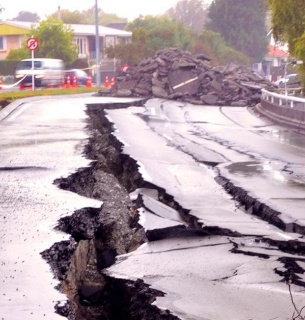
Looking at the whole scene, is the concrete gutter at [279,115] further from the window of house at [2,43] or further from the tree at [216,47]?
the window of house at [2,43]

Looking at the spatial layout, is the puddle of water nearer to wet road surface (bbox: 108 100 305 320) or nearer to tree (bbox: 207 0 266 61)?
wet road surface (bbox: 108 100 305 320)

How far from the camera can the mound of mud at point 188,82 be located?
3720cm

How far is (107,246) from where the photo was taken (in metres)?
8.55

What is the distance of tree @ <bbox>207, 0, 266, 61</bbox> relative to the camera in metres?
81.2

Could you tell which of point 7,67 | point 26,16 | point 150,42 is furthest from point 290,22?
point 26,16

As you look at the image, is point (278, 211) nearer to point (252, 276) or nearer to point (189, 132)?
point (252, 276)

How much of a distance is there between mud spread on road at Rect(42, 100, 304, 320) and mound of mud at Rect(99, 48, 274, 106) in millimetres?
24388

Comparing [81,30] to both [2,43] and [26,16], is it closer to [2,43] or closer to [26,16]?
[2,43]

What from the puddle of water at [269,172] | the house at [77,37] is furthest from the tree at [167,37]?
the puddle of water at [269,172]

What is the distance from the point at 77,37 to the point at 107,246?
74.0 meters

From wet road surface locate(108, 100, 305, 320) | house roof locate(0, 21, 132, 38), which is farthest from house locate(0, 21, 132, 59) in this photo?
wet road surface locate(108, 100, 305, 320)

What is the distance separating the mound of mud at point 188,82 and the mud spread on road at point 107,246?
2439cm

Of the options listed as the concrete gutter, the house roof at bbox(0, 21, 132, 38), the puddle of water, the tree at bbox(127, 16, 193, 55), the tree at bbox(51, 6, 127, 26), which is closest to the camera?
the puddle of water

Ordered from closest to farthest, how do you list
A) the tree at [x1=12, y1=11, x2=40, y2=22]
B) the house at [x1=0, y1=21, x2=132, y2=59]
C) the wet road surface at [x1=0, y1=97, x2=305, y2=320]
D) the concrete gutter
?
1. the wet road surface at [x1=0, y1=97, x2=305, y2=320]
2. the concrete gutter
3. the house at [x1=0, y1=21, x2=132, y2=59]
4. the tree at [x1=12, y1=11, x2=40, y2=22]
